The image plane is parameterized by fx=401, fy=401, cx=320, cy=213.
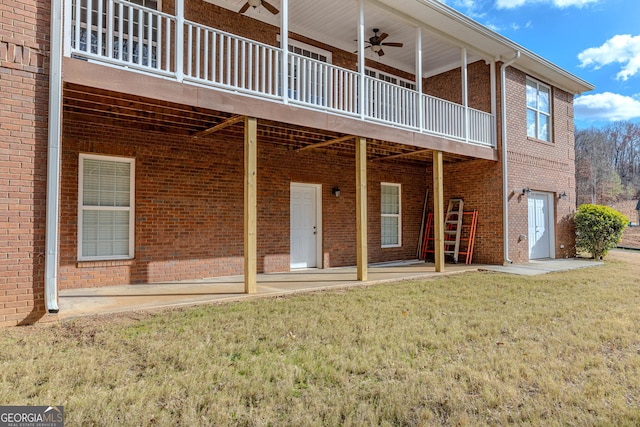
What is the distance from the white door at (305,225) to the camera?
379 inches

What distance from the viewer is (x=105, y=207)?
278 inches

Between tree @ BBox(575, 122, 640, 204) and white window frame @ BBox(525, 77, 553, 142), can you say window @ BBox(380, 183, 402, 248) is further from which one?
tree @ BBox(575, 122, 640, 204)

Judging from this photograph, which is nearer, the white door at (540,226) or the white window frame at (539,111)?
the white window frame at (539,111)

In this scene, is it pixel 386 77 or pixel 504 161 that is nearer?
pixel 504 161

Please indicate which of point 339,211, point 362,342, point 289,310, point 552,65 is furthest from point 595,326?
point 552,65

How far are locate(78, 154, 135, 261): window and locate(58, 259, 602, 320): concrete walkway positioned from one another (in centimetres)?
73

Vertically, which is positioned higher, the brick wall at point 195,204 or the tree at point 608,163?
the tree at point 608,163

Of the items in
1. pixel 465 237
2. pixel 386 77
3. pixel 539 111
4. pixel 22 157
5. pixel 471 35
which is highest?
pixel 471 35

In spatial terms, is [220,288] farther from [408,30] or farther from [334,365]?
[408,30]

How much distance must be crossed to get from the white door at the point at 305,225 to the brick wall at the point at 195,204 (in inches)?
9.0

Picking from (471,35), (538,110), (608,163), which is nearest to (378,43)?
(471,35)

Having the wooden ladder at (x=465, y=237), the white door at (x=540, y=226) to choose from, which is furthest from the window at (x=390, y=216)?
the white door at (x=540, y=226)

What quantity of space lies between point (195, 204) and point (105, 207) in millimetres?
1574

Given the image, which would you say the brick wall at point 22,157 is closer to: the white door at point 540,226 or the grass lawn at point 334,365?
the grass lawn at point 334,365
